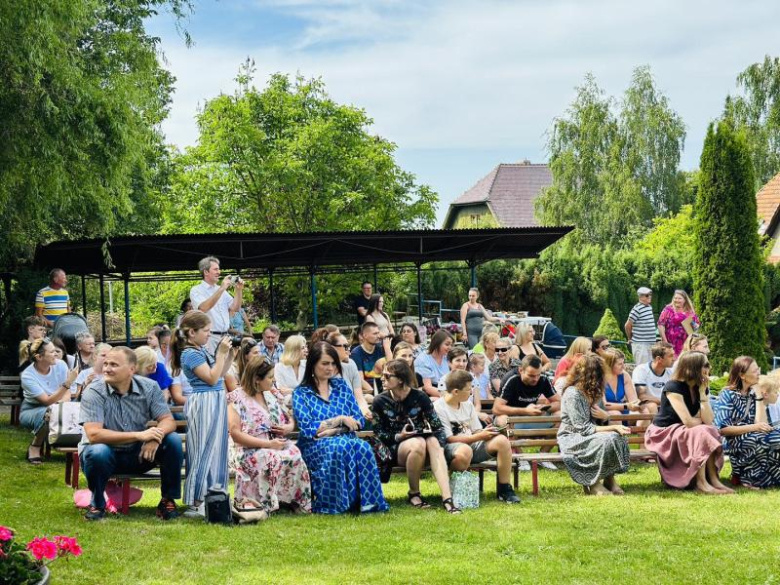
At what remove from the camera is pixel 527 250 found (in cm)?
2191

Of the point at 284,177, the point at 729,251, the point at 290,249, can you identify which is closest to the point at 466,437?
the point at 290,249

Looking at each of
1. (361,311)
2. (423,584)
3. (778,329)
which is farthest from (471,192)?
(423,584)

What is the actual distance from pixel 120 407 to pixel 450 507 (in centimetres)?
285

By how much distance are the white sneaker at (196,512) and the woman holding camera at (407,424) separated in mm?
1765

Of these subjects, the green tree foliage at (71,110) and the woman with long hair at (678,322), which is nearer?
the green tree foliage at (71,110)

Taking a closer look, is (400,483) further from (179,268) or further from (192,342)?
(179,268)

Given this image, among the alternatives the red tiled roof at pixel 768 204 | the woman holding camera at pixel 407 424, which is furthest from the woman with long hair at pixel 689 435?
the red tiled roof at pixel 768 204

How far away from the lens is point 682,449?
32.4 ft

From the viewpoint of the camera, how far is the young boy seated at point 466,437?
30.2 feet

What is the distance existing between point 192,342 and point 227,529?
5.09ft

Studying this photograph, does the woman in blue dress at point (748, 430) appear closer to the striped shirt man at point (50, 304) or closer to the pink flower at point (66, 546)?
the pink flower at point (66, 546)

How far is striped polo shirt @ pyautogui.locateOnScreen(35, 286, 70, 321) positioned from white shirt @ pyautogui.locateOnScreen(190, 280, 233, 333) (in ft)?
7.86

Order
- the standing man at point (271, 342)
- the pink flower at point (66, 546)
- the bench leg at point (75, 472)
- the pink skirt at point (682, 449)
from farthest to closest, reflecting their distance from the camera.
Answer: the standing man at point (271, 342) < the pink skirt at point (682, 449) < the bench leg at point (75, 472) < the pink flower at point (66, 546)

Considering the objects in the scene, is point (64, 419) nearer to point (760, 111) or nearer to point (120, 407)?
point (120, 407)
